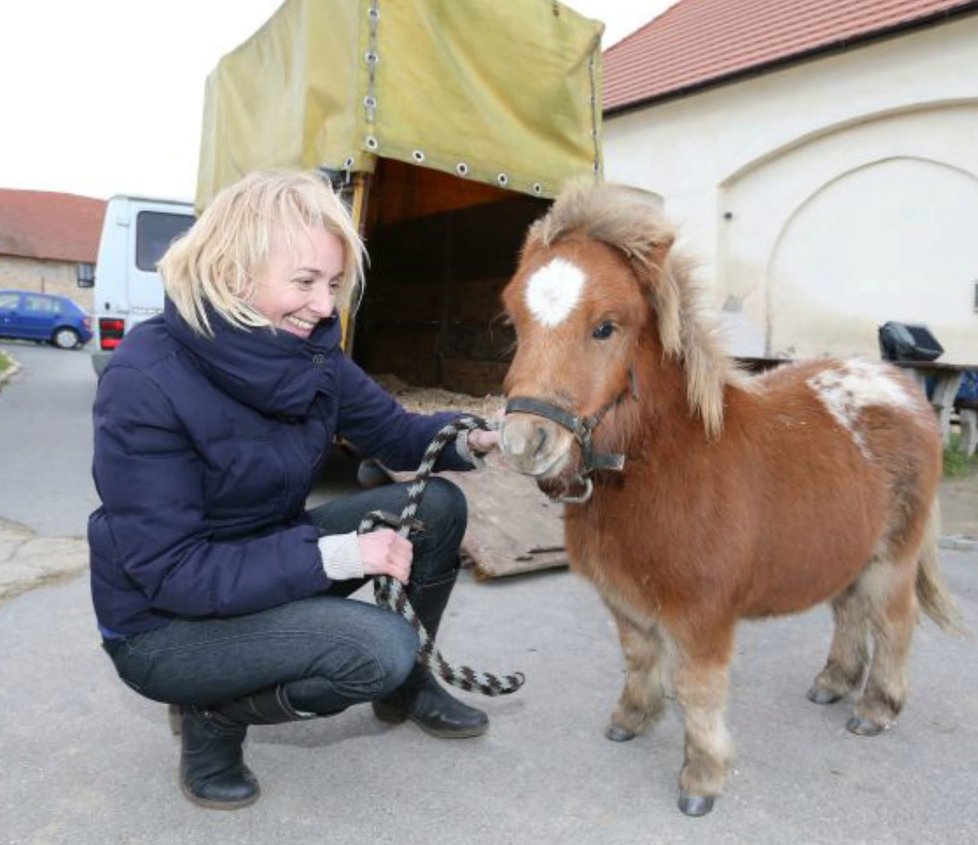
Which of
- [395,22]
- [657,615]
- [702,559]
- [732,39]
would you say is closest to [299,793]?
[657,615]

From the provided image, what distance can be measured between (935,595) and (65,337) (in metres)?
27.1

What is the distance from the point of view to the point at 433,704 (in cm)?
271

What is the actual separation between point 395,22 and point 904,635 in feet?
13.8

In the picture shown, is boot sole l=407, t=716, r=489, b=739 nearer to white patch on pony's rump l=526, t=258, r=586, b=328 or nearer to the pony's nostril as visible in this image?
the pony's nostril

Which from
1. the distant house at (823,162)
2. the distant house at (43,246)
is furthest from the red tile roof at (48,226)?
the distant house at (823,162)

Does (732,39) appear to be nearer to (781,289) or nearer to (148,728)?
(781,289)

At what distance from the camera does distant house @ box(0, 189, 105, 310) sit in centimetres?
4297

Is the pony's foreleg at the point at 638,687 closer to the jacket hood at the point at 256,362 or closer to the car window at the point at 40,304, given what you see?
the jacket hood at the point at 256,362

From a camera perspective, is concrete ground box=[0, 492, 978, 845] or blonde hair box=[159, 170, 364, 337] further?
concrete ground box=[0, 492, 978, 845]

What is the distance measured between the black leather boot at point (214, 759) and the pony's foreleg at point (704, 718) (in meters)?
1.11

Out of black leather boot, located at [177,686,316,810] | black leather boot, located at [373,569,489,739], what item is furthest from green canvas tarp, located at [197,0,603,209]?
black leather boot, located at [177,686,316,810]

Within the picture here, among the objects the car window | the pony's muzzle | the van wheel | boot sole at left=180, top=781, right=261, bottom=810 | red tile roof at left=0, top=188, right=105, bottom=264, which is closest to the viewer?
the pony's muzzle

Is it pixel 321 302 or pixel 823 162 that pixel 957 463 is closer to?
pixel 823 162

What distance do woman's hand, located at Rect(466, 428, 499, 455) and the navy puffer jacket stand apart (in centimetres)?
55
